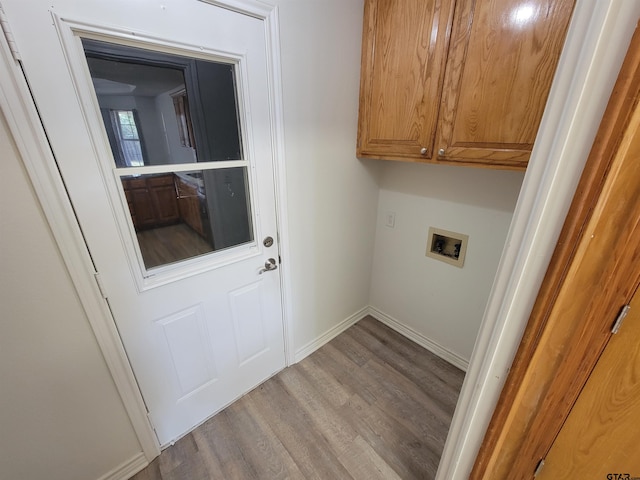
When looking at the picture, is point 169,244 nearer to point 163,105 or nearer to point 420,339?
point 163,105

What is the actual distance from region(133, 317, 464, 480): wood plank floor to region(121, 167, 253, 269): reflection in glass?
38.8 inches

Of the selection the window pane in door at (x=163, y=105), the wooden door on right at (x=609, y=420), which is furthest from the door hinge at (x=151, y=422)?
the wooden door on right at (x=609, y=420)

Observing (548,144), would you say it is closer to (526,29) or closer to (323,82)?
(526,29)

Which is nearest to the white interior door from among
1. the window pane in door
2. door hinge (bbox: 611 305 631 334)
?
the window pane in door

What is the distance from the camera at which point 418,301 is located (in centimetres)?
197

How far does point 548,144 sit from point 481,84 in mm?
801

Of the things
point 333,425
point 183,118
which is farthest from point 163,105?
point 333,425

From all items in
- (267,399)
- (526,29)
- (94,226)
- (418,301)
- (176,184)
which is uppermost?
(526,29)

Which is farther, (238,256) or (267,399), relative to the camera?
(267,399)

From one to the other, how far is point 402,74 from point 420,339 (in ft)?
5.78

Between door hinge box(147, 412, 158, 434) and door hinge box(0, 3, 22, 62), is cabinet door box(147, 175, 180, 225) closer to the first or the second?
door hinge box(0, 3, 22, 62)

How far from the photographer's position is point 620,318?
61 centimetres

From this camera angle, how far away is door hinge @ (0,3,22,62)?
2.24 ft

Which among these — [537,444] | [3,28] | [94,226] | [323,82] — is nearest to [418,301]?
[537,444]
